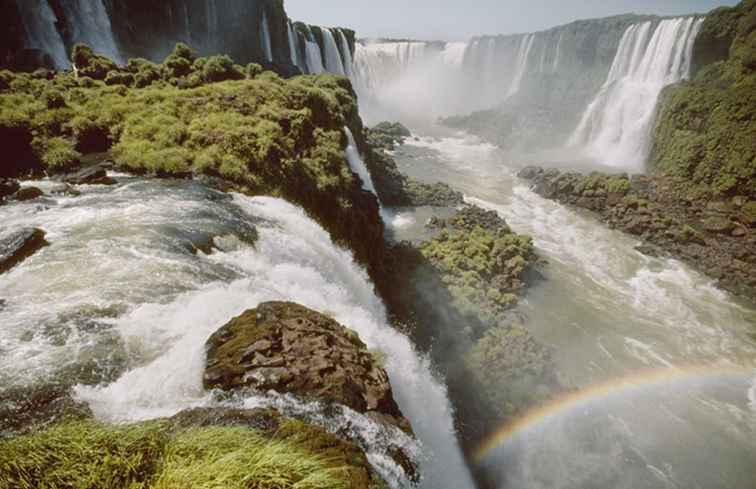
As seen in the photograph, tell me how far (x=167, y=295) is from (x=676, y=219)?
37012 millimetres

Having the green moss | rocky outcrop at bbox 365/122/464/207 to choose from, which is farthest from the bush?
rocky outcrop at bbox 365/122/464/207

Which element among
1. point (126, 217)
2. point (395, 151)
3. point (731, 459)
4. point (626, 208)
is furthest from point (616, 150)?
point (126, 217)

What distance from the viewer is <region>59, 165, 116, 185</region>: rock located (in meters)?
11.9

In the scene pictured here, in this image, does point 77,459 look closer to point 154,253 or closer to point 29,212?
point 154,253

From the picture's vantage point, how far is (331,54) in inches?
2557

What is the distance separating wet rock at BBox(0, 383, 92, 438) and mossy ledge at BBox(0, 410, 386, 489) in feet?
2.51

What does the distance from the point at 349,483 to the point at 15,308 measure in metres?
6.66

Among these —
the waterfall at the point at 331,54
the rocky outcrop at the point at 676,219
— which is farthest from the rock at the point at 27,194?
the waterfall at the point at 331,54

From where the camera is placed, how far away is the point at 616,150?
4900cm

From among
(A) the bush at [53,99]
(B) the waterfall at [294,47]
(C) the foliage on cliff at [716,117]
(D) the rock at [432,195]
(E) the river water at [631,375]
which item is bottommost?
(E) the river water at [631,375]

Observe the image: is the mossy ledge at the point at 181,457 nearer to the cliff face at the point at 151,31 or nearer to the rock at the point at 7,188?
the rock at the point at 7,188

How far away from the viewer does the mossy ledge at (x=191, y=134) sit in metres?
13.2

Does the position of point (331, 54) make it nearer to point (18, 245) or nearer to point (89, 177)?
point (89, 177)

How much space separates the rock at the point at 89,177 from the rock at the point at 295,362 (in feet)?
28.9
